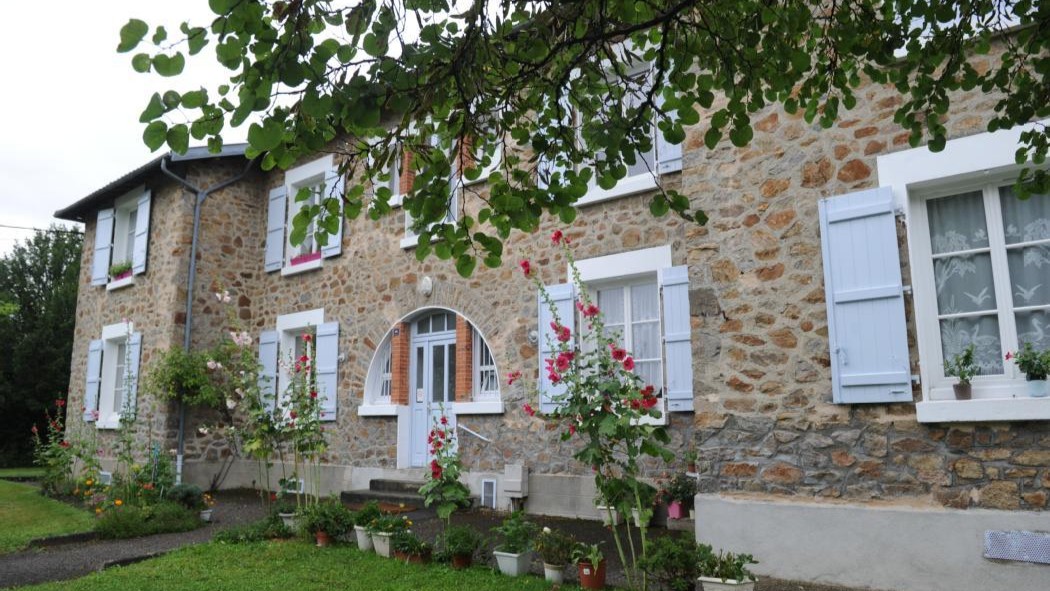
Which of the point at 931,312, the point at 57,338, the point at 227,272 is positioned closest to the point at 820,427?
the point at 931,312

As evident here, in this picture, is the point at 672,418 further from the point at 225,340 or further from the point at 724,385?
the point at 225,340

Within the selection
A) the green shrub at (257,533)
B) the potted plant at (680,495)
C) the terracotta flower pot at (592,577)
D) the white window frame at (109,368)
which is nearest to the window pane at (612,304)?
the potted plant at (680,495)

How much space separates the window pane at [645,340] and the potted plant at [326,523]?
10.5 feet

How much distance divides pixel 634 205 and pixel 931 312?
3463 millimetres

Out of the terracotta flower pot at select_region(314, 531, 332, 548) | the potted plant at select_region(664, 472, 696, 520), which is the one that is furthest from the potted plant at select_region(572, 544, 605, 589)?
the terracotta flower pot at select_region(314, 531, 332, 548)

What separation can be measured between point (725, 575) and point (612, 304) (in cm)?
424

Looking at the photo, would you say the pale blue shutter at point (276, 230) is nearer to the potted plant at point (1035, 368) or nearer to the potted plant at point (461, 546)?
the potted plant at point (461, 546)

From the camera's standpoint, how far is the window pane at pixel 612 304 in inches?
314

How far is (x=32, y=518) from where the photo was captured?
9.07 meters

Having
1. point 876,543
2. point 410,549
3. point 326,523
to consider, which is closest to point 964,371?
point 876,543

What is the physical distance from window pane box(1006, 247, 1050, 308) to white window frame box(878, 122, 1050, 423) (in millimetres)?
65

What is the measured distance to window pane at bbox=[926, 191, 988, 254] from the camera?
4.87 meters

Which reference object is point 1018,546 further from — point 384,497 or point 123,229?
point 123,229

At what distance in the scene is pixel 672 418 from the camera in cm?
722
